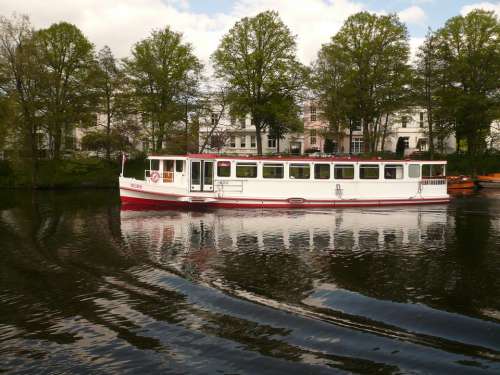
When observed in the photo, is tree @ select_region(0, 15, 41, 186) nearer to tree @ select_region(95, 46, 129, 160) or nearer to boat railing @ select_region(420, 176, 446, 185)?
tree @ select_region(95, 46, 129, 160)

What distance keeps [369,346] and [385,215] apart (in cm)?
2355

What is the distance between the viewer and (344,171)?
39.6m

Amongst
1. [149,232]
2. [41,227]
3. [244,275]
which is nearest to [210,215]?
[149,232]

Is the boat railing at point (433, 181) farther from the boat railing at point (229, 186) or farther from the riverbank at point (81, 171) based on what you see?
the riverbank at point (81, 171)

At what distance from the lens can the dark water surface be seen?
1056cm

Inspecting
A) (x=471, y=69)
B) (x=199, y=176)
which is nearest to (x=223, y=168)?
(x=199, y=176)

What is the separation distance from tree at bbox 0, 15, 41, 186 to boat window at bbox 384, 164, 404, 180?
39.5 meters

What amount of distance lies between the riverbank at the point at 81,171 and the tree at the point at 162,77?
705cm

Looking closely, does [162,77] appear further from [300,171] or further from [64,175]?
[300,171]

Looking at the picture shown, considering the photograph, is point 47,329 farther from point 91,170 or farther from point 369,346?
point 91,170

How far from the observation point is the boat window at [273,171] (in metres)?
38.8

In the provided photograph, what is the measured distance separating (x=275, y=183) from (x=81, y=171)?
107ft

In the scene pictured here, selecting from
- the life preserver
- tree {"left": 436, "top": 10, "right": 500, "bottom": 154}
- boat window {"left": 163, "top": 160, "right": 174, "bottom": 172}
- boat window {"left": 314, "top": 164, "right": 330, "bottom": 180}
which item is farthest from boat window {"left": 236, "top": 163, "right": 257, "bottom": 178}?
tree {"left": 436, "top": 10, "right": 500, "bottom": 154}

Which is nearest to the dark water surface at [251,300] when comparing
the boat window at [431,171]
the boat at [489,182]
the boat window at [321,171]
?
the boat window at [321,171]
